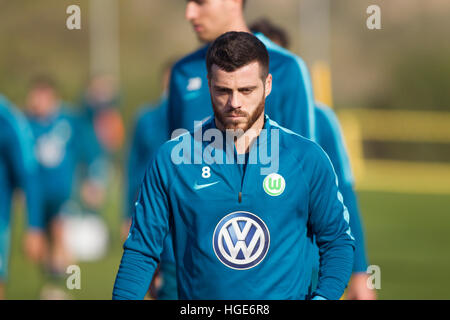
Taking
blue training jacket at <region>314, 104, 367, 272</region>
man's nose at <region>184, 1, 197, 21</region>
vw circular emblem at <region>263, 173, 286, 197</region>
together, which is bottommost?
blue training jacket at <region>314, 104, 367, 272</region>

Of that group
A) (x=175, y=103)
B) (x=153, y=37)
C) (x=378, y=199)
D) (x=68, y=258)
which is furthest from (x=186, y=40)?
(x=175, y=103)

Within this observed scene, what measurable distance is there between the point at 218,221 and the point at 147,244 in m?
0.27

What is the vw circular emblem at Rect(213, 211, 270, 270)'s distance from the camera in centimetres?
297

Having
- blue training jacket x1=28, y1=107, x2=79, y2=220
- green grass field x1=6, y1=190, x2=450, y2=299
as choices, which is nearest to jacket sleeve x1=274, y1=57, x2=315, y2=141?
green grass field x1=6, y1=190, x2=450, y2=299

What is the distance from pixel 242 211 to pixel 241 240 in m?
0.11

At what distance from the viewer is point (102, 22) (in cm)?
2694

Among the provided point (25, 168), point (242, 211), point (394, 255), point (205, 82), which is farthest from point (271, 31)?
point (394, 255)

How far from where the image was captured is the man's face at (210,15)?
12.7 ft

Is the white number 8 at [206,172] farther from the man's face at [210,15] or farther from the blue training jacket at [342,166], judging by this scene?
the blue training jacket at [342,166]

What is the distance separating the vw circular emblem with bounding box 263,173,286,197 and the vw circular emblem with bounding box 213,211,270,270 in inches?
4.3

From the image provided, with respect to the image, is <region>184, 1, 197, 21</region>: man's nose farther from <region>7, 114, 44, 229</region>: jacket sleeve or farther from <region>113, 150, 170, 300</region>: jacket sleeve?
<region>7, 114, 44, 229</region>: jacket sleeve

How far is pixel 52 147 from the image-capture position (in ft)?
35.6
